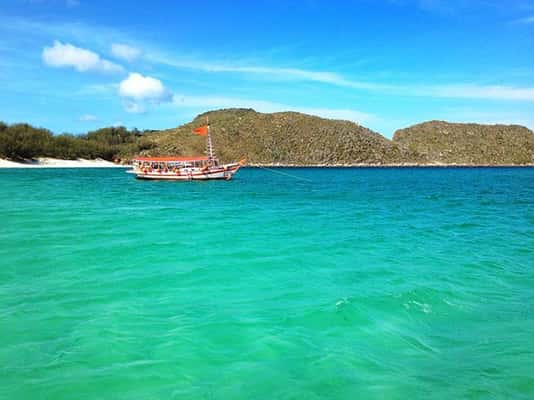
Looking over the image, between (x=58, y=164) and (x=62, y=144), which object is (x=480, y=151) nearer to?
(x=62, y=144)

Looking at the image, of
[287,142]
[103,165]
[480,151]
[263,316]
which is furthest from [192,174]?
[480,151]

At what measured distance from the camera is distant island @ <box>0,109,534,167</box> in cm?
13512

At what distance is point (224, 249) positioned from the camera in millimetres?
14500

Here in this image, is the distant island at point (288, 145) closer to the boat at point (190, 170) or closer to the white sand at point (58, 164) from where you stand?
the white sand at point (58, 164)

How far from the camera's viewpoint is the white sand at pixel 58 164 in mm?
95625

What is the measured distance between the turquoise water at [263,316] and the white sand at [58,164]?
300 feet

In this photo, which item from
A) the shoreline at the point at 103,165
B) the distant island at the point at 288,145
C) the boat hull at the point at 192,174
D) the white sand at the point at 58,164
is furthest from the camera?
the distant island at the point at 288,145

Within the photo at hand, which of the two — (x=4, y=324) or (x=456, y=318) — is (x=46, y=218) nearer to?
(x=4, y=324)

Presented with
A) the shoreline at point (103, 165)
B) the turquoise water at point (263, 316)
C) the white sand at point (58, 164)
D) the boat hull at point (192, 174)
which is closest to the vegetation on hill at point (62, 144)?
the white sand at point (58, 164)

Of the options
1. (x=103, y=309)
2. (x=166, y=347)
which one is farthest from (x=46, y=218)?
(x=166, y=347)

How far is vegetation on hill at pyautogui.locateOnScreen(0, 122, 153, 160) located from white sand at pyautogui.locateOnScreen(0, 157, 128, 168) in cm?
165

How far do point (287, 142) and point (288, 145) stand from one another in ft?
4.98

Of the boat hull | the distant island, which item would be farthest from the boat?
the distant island

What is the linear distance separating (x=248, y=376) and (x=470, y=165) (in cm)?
20117
